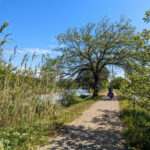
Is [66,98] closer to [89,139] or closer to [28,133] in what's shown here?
[89,139]

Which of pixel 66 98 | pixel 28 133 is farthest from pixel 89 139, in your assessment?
pixel 66 98

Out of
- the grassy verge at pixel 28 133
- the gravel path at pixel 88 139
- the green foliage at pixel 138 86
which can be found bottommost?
the gravel path at pixel 88 139

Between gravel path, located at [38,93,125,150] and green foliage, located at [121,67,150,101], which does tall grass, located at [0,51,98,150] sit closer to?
gravel path, located at [38,93,125,150]

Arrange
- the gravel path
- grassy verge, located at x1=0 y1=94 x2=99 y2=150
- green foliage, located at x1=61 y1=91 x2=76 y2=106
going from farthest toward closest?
1. green foliage, located at x1=61 y1=91 x2=76 y2=106
2. the gravel path
3. grassy verge, located at x1=0 y1=94 x2=99 y2=150

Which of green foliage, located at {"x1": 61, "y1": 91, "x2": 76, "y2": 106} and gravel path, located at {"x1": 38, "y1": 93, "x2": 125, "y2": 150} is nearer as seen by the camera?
gravel path, located at {"x1": 38, "y1": 93, "x2": 125, "y2": 150}

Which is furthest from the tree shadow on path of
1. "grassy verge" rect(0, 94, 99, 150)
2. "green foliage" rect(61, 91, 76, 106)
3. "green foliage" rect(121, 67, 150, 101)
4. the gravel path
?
"green foliage" rect(61, 91, 76, 106)

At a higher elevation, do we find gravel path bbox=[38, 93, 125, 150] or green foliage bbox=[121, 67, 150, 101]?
green foliage bbox=[121, 67, 150, 101]

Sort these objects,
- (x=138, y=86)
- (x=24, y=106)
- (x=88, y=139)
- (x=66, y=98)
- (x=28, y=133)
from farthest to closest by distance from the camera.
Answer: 1. (x=66, y=98)
2. (x=24, y=106)
3. (x=88, y=139)
4. (x=28, y=133)
5. (x=138, y=86)

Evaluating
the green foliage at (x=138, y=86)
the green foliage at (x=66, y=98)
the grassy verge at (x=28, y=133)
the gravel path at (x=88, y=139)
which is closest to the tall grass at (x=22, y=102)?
the grassy verge at (x=28, y=133)

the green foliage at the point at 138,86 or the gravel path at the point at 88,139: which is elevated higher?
the green foliage at the point at 138,86

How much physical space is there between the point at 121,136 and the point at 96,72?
13209mm

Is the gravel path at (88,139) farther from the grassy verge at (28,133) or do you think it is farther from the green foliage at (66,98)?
the green foliage at (66,98)

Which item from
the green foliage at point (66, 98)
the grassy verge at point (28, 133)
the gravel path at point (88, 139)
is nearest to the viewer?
the grassy verge at point (28, 133)

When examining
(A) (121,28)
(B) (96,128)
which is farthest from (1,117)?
(A) (121,28)
